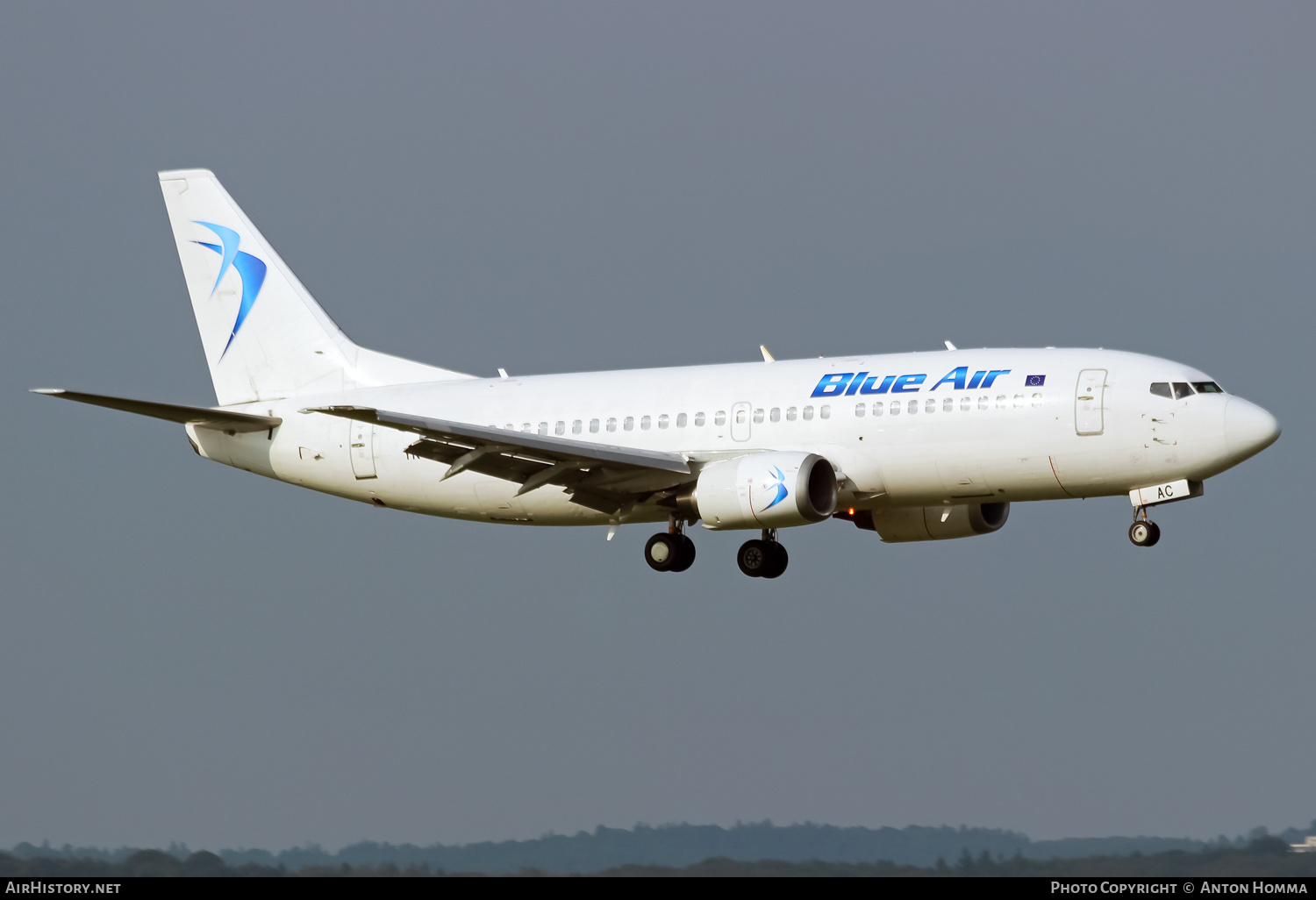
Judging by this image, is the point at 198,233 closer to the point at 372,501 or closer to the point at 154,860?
the point at 372,501

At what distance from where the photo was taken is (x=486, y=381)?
53688mm

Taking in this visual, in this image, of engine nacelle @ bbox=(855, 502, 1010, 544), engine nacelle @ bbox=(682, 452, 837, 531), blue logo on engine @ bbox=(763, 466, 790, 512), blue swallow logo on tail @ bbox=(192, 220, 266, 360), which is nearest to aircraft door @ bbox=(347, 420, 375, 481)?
blue swallow logo on tail @ bbox=(192, 220, 266, 360)

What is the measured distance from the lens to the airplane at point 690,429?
45094 mm

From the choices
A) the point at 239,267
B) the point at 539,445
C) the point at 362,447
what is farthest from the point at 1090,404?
the point at 239,267

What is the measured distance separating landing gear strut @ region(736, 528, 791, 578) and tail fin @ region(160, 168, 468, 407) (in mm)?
9665

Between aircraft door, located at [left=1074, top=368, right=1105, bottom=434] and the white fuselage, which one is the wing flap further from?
aircraft door, located at [left=1074, top=368, right=1105, bottom=434]

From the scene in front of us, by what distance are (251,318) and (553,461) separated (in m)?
12.3

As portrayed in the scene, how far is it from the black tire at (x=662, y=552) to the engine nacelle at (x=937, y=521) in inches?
194

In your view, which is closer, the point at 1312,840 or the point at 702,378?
the point at 1312,840

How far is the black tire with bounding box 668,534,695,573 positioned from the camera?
50906 mm

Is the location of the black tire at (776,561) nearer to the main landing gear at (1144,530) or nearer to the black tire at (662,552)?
the black tire at (662,552)

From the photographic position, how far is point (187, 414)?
51469mm
